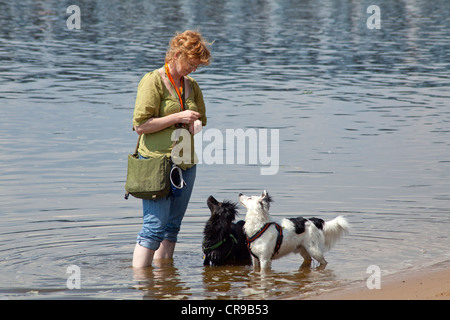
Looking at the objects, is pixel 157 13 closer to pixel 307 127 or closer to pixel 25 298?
pixel 307 127

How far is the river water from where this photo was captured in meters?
7.11

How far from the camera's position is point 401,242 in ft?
26.0

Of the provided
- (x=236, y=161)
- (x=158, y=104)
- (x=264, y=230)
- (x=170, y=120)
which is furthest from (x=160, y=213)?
(x=236, y=161)

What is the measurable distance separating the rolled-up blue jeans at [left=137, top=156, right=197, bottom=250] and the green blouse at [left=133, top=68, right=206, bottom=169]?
0.21 metres

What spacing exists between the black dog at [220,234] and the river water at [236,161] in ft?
0.54

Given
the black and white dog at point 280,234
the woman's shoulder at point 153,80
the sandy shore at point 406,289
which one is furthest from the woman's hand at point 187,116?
the sandy shore at point 406,289

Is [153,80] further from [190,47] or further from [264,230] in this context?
[264,230]

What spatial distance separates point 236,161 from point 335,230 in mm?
3971

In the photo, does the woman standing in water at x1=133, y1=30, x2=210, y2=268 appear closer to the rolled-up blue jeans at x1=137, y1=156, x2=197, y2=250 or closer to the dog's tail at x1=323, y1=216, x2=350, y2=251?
the rolled-up blue jeans at x1=137, y1=156, x2=197, y2=250

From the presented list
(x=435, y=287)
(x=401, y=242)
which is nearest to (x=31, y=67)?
(x=401, y=242)

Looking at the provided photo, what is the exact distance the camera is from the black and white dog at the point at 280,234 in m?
7.13

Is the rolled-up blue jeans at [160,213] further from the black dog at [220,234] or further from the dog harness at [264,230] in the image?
the dog harness at [264,230]

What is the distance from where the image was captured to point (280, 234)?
7.16m

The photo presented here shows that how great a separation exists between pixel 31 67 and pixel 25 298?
51.3ft
